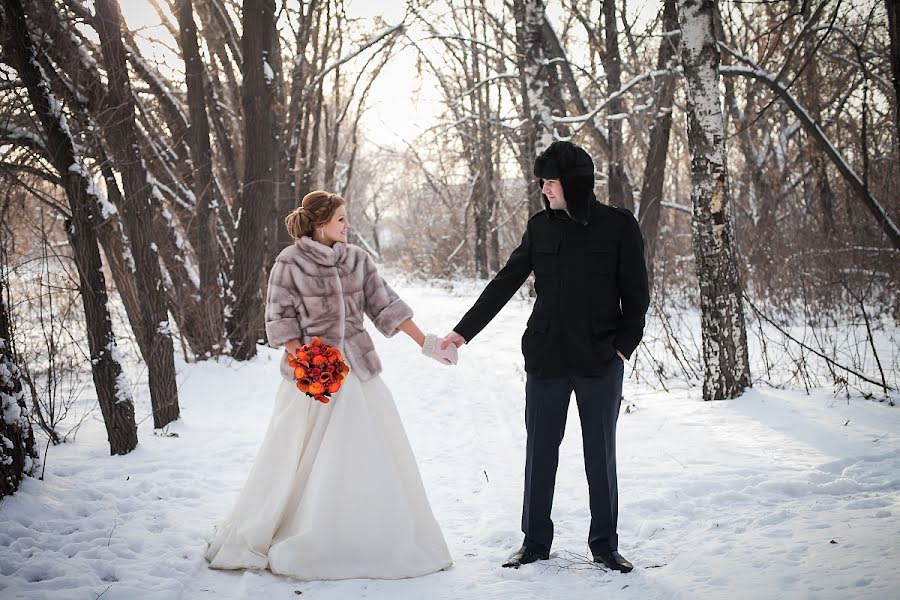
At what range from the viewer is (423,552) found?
3604 millimetres

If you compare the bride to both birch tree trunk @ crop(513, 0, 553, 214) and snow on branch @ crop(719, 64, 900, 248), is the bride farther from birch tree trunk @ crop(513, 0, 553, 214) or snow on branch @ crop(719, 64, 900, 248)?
snow on branch @ crop(719, 64, 900, 248)

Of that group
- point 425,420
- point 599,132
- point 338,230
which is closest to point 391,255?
point 599,132

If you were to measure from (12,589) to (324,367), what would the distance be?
180cm

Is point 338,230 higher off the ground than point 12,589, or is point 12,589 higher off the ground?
point 338,230

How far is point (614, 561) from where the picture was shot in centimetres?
341

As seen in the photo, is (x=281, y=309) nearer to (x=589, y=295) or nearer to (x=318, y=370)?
(x=318, y=370)

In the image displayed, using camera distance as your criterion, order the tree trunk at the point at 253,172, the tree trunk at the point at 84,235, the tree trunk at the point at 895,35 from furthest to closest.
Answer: the tree trunk at the point at 253,172 < the tree trunk at the point at 84,235 < the tree trunk at the point at 895,35

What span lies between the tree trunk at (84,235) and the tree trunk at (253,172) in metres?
4.64

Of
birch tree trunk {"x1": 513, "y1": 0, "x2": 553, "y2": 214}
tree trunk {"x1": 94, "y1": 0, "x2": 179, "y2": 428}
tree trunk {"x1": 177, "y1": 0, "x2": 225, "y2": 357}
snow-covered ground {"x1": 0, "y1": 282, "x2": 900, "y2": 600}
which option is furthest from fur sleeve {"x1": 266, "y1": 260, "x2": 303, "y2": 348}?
tree trunk {"x1": 177, "y1": 0, "x2": 225, "y2": 357}

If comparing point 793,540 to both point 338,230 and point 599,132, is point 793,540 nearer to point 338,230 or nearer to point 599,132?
point 338,230

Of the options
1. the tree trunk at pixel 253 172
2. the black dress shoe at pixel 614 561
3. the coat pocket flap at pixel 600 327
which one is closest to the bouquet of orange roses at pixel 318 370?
the coat pocket flap at pixel 600 327

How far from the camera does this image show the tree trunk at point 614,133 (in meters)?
10.9

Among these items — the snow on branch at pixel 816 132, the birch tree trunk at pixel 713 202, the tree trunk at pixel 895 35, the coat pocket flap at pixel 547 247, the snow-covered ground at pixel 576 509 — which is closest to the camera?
the snow-covered ground at pixel 576 509

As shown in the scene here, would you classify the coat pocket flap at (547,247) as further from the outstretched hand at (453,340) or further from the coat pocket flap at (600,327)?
the outstretched hand at (453,340)
